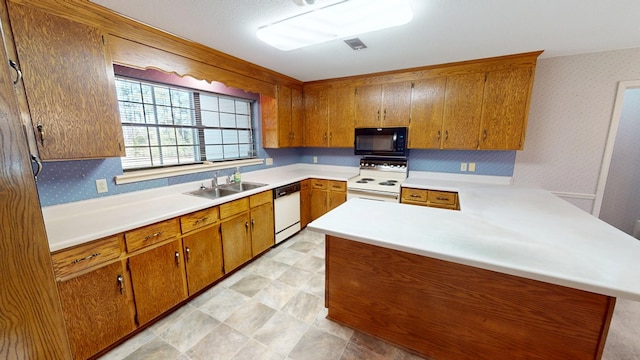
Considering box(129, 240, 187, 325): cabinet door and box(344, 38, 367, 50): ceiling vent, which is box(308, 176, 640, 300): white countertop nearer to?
box(129, 240, 187, 325): cabinet door

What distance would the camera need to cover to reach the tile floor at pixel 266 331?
1.65 meters

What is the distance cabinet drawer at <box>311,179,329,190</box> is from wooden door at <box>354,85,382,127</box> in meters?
0.98

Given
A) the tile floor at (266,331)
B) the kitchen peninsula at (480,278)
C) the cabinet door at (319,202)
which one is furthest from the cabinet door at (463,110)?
the tile floor at (266,331)

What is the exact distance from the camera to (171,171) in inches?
95.7

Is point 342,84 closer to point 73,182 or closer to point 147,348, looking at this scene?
point 73,182

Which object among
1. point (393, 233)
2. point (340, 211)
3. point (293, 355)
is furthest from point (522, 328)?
point (293, 355)

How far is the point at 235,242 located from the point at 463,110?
9.96 feet

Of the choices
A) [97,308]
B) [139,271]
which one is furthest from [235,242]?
[97,308]

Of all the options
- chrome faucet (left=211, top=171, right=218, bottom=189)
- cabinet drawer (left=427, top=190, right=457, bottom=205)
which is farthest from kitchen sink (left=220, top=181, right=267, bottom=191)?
cabinet drawer (left=427, top=190, right=457, bottom=205)

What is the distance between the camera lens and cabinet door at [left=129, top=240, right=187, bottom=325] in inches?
69.2

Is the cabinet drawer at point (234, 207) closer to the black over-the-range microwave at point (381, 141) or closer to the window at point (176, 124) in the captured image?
the window at point (176, 124)

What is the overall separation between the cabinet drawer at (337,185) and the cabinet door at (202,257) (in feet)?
5.78

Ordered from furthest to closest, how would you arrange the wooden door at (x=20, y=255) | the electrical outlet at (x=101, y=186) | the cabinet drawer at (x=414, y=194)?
the cabinet drawer at (x=414, y=194) < the electrical outlet at (x=101, y=186) < the wooden door at (x=20, y=255)

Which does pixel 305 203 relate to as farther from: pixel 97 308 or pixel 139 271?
pixel 97 308
